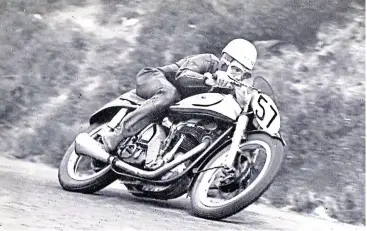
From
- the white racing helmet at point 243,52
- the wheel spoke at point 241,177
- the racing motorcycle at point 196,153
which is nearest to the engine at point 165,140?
the racing motorcycle at point 196,153

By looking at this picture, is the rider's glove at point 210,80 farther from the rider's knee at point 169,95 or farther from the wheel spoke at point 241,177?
the wheel spoke at point 241,177

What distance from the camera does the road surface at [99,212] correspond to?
1594 mm

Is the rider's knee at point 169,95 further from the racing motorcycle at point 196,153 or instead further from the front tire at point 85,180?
the front tire at point 85,180

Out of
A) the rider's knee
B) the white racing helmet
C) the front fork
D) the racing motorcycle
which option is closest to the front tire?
the racing motorcycle

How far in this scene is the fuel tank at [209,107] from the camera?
5.55 feet

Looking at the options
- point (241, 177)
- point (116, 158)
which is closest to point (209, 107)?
point (241, 177)

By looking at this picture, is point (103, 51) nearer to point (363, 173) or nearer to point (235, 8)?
point (235, 8)

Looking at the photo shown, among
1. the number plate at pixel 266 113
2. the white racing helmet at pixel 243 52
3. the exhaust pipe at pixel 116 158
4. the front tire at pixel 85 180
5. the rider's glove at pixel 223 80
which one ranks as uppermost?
the white racing helmet at pixel 243 52

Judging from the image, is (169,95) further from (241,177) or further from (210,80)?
(241,177)

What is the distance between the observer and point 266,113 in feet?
5.52

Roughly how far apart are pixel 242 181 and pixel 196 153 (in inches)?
6.3

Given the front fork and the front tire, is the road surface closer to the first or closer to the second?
the front tire

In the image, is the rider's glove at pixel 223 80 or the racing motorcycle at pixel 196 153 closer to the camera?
the racing motorcycle at pixel 196 153

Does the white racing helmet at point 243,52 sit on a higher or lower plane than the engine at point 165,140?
higher
